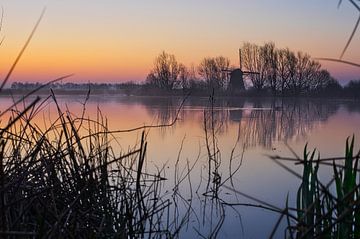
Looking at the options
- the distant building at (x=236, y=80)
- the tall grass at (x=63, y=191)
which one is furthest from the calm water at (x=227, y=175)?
the distant building at (x=236, y=80)

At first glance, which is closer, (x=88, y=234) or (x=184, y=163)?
(x=88, y=234)

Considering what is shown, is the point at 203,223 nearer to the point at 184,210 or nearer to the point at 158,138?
the point at 184,210

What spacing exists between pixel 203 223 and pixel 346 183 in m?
2.98

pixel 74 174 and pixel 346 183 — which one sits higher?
pixel 346 183

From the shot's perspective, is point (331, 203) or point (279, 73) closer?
point (331, 203)

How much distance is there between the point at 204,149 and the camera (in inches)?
298

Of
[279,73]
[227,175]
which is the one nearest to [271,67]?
A: [279,73]

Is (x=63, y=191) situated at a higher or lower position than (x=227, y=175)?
higher

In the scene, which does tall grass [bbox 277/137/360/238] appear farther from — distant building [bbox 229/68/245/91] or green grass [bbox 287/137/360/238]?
distant building [bbox 229/68/245/91]

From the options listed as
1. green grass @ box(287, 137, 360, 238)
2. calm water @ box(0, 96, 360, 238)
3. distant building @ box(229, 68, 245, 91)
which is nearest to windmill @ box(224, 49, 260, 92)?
distant building @ box(229, 68, 245, 91)

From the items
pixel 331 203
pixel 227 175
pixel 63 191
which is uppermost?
pixel 331 203

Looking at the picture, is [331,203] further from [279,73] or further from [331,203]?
[279,73]

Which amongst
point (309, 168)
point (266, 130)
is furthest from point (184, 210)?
point (266, 130)

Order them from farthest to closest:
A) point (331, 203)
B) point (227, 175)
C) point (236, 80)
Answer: point (236, 80)
point (227, 175)
point (331, 203)
